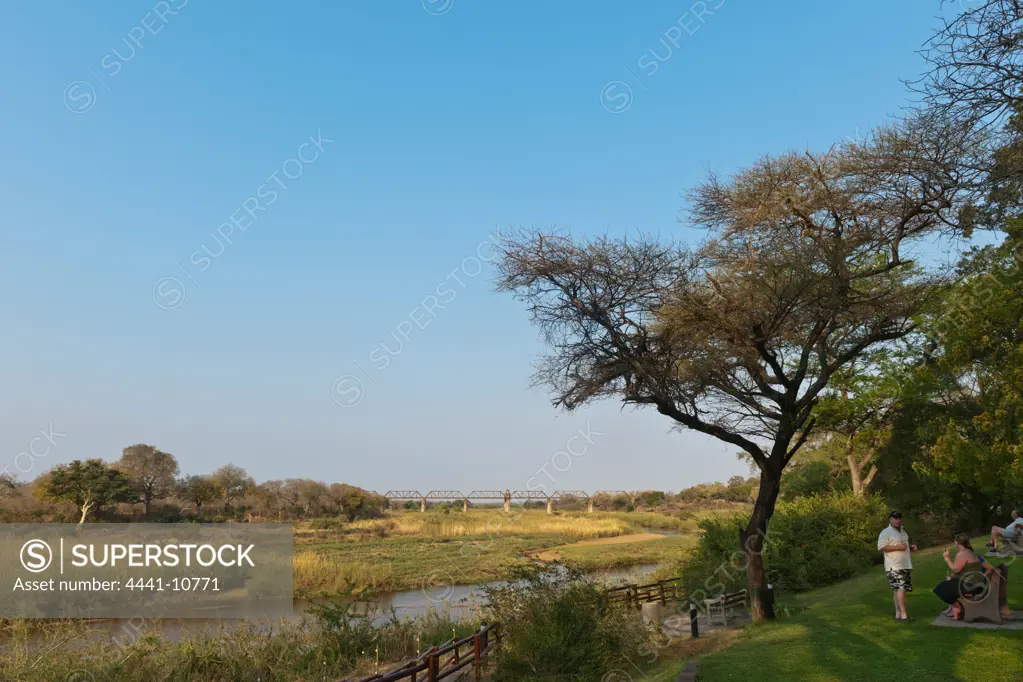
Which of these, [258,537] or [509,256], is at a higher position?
[509,256]

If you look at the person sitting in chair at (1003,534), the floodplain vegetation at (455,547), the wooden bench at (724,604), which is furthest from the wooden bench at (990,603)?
the floodplain vegetation at (455,547)

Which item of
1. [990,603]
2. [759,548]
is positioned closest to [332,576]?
[759,548]

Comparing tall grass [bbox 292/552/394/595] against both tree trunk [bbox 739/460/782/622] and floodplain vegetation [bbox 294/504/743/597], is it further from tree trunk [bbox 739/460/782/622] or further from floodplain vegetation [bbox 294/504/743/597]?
tree trunk [bbox 739/460/782/622]

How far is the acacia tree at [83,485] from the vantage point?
123ft

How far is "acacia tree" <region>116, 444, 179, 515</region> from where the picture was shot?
4791 centimetres

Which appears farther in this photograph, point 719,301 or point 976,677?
point 719,301

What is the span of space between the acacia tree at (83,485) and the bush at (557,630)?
31637mm

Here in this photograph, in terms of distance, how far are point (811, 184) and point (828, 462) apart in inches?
993

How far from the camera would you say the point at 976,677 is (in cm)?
776

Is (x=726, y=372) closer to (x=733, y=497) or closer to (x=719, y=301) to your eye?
(x=719, y=301)

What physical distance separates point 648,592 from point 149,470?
44673 millimetres

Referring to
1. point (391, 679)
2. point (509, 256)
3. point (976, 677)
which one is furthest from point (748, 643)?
point (509, 256)

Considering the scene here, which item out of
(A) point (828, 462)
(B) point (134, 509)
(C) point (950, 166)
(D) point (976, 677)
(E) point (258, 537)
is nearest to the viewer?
(D) point (976, 677)

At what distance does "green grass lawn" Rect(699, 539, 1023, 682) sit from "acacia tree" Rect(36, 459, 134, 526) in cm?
3619
